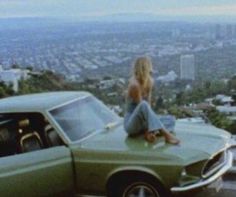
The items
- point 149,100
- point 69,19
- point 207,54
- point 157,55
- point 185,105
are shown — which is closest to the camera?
point 149,100

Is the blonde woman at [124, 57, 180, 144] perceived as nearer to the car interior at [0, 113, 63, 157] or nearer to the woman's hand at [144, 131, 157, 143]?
the woman's hand at [144, 131, 157, 143]

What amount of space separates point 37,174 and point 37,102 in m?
0.88

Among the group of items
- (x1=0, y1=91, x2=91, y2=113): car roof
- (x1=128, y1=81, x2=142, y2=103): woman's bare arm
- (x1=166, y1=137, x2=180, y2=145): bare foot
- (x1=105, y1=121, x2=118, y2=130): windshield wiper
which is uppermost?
(x1=128, y1=81, x2=142, y2=103): woman's bare arm

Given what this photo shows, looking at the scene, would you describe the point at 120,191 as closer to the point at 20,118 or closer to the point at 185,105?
the point at 20,118

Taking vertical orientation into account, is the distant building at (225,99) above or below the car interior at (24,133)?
below

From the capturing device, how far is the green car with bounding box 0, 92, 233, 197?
17.4 ft

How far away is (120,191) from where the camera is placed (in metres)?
5.48

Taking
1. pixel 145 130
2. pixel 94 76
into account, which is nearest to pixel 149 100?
pixel 145 130

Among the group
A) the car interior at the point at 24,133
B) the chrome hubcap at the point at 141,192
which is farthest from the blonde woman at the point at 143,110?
the car interior at the point at 24,133

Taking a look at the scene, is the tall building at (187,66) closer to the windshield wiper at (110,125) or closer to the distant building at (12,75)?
the distant building at (12,75)

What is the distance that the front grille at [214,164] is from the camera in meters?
5.40

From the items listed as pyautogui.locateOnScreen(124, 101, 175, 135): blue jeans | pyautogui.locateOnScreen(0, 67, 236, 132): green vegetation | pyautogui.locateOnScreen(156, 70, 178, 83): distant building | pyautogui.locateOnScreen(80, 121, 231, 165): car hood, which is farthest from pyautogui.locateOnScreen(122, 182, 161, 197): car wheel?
pyautogui.locateOnScreen(156, 70, 178, 83): distant building

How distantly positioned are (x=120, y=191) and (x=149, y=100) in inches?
44.1

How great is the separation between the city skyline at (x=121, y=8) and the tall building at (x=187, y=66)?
1.03 metres
